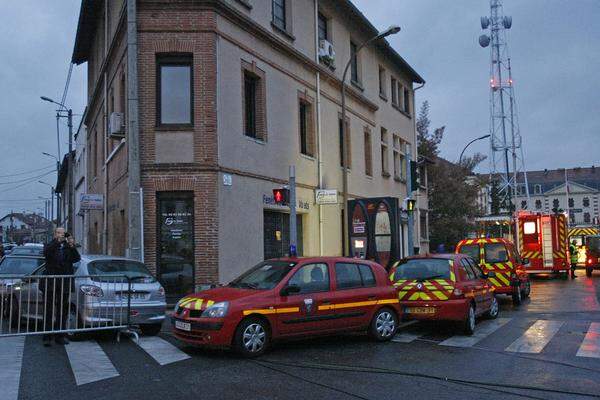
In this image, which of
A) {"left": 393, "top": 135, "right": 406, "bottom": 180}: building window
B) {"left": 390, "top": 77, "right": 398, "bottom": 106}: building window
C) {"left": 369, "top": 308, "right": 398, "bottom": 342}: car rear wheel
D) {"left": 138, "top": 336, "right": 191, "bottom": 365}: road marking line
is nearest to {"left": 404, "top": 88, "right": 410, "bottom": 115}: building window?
{"left": 390, "top": 77, "right": 398, "bottom": 106}: building window

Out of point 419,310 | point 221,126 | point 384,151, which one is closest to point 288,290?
point 419,310

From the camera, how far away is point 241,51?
55.1 feet

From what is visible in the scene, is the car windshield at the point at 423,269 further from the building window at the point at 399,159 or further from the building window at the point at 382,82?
the building window at the point at 399,159

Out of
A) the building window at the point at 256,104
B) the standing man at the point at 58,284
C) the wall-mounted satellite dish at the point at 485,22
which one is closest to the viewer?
the standing man at the point at 58,284

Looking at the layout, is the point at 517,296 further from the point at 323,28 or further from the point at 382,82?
the point at 382,82

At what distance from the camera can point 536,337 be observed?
34.4 ft

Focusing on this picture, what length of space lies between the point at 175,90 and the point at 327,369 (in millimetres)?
10276

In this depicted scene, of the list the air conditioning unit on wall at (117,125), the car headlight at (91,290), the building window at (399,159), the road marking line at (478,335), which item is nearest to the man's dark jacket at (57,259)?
the car headlight at (91,290)

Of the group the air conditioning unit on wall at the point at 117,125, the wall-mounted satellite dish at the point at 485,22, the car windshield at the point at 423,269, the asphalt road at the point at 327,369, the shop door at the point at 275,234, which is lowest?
the asphalt road at the point at 327,369

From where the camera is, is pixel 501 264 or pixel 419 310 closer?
pixel 419 310

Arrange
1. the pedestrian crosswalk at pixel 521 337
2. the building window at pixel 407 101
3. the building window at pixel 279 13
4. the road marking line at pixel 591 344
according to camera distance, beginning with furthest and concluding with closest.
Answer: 1. the building window at pixel 407 101
2. the building window at pixel 279 13
3. the pedestrian crosswalk at pixel 521 337
4. the road marking line at pixel 591 344

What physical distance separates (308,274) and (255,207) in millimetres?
7634

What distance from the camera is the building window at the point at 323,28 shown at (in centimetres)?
2264

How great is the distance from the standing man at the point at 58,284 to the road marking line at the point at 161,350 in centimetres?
129
